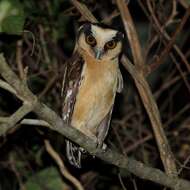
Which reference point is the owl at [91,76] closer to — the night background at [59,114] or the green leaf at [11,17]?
the night background at [59,114]

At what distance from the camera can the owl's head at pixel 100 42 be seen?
3316 millimetres

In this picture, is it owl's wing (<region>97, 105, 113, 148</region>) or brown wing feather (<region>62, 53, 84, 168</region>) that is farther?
owl's wing (<region>97, 105, 113, 148</region>)

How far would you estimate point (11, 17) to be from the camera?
8.32ft

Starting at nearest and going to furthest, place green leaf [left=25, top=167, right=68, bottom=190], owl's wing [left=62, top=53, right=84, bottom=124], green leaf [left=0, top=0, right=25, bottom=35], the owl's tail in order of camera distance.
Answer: green leaf [left=0, top=0, right=25, bottom=35]
owl's wing [left=62, top=53, right=84, bottom=124]
the owl's tail
green leaf [left=25, top=167, right=68, bottom=190]

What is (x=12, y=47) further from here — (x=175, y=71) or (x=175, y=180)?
(x=175, y=180)

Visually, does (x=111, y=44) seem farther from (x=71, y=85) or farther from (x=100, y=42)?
(x=71, y=85)

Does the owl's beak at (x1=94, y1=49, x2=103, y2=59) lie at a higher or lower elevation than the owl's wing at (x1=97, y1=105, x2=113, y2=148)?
higher

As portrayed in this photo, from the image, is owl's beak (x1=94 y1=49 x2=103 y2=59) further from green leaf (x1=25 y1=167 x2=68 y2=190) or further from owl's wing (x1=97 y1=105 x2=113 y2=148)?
green leaf (x1=25 y1=167 x2=68 y2=190)

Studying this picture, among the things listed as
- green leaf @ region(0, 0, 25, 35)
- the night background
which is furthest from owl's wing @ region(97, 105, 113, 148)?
green leaf @ region(0, 0, 25, 35)

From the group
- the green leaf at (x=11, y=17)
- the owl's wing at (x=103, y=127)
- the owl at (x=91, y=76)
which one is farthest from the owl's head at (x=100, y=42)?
the green leaf at (x=11, y=17)

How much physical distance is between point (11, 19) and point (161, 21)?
1.59m

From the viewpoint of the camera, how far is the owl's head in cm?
332

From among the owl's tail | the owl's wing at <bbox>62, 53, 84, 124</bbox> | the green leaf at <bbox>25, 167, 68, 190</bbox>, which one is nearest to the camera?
the owl's wing at <bbox>62, 53, 84, 124</bbox>

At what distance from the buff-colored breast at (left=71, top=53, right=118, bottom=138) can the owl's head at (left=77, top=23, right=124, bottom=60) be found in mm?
48
